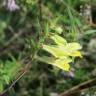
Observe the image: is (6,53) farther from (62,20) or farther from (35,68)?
(62,20)

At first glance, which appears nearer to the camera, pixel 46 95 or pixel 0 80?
pixel 0 80

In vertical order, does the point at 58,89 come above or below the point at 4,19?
Answer: below

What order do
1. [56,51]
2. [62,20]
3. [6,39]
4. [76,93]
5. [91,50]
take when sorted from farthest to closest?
1. [6,39]
2. [91,50]
3. [62,20]
4. [76,93]
5. [56,51]

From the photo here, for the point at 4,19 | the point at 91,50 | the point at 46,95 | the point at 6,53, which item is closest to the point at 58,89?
the point at 46,95

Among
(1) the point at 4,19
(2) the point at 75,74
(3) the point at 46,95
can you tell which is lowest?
(3) the point at 46,95

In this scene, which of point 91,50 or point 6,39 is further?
point 6,39

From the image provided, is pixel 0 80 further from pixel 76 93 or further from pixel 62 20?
pixel 62 20

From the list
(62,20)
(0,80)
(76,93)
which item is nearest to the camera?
(0,80)

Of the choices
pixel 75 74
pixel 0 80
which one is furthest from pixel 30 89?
pixel 0 80

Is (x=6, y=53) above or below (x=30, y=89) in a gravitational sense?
above
